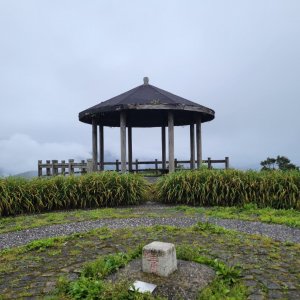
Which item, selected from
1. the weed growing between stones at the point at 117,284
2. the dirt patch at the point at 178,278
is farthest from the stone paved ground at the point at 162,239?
the dirt patch at the point at 178,278

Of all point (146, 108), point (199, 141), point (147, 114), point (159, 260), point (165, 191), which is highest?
point (147, 114)

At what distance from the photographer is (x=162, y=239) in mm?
5457

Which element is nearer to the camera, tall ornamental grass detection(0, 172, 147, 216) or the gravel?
the gravel

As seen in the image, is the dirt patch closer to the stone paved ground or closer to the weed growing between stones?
the weed growing between stones

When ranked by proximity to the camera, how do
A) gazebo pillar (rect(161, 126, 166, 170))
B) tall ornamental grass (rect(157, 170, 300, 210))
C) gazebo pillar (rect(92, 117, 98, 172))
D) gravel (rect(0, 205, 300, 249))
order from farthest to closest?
1. gazebo pillar (rect(161, 126, 166, 170))
2. gazebo pillar (rect(92, 117, 98, 172))
3. tall ornamental grass (rect(157, 170, 300, 210))
4. gravel (rect(0, 205, 300, 249))


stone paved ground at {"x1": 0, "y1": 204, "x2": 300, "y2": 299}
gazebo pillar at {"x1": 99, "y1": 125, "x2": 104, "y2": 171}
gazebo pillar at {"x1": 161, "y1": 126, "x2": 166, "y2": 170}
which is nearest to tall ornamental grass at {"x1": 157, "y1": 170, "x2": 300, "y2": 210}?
stone paved ground at {"x1": 0, "y1": 204, "x2": 300, "y2": 299}

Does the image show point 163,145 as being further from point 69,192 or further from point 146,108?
point 69,192

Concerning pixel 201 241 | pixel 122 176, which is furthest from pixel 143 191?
pixel 201 241

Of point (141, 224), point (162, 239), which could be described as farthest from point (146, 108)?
point (162, 239)

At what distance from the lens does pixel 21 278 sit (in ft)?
13.4

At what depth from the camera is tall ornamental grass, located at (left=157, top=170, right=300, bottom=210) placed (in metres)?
9.34

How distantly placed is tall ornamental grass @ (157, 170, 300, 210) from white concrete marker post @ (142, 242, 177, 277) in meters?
5.67

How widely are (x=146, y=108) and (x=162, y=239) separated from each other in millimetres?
8156

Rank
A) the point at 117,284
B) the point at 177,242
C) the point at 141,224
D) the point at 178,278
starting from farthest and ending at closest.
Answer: the point at 141,224 < the point at 177,242 < the point at 178,278 < the point at 117,284
